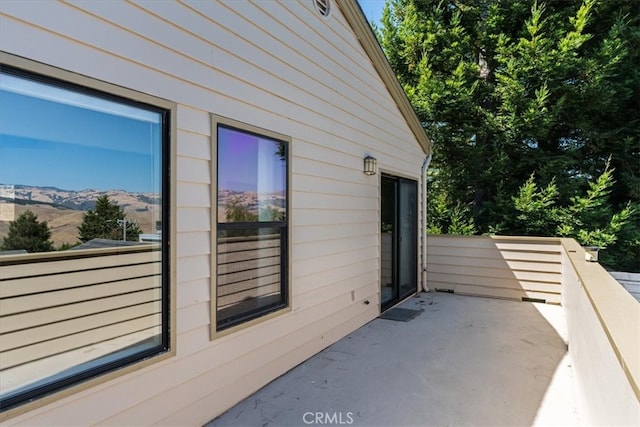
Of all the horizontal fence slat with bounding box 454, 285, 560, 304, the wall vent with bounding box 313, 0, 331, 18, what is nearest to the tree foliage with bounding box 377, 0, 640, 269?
the horizontal fence slat with bounding box 454, 285, 560, 304

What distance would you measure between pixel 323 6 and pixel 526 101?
20.1ft

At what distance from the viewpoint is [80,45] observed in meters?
1.72

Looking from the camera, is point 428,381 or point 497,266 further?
point 497,266

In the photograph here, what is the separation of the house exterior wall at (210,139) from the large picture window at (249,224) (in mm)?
105

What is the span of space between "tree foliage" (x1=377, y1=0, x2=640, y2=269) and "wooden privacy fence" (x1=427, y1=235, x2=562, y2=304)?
2.29 metres

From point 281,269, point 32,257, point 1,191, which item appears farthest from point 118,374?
point 281,269

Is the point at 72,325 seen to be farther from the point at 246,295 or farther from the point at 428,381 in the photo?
the point at 428,381

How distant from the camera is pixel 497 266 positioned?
5969mm

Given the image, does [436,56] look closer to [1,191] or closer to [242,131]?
[242,131]

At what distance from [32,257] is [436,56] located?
9301 millimetres

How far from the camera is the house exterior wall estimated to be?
178 centimetres

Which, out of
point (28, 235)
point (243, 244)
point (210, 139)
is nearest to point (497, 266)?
point (243, 244)

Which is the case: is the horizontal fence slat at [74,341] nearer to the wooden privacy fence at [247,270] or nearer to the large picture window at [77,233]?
the large picture window at [77,233]

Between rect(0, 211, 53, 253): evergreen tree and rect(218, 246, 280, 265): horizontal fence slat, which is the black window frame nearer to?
rect(218, 246, 280, 265): horizontal fence slat
